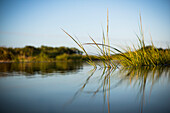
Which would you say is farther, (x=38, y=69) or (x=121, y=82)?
(x=38, y=69)

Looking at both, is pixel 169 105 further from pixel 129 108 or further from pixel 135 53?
pixel 135 53

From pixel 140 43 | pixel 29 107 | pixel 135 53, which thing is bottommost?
pixel 29 107

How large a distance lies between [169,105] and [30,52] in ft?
39.3

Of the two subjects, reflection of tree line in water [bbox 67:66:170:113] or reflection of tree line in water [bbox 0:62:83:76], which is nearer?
reflection of tree line in water [bbox 67:66:170:113]

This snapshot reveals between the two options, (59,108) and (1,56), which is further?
(1,56)

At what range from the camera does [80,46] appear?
231cm

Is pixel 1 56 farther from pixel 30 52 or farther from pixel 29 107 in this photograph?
pixel 29 107

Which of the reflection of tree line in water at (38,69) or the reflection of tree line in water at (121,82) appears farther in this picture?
the reflection of tree line in water at (38,69)

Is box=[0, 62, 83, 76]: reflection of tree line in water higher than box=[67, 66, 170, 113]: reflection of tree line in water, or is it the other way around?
box=[67, 66, 170, 113]: reflection of tree line in water

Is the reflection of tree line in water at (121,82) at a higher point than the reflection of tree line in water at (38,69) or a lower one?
higher

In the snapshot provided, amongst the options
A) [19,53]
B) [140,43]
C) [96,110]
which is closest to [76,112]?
[96,110]

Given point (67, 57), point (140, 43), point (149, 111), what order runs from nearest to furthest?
1. point (149, 111)
2. point (140, 43)
3. point (67, 57)

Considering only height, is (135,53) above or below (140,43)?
below

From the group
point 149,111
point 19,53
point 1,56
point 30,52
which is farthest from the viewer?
point 30,52
